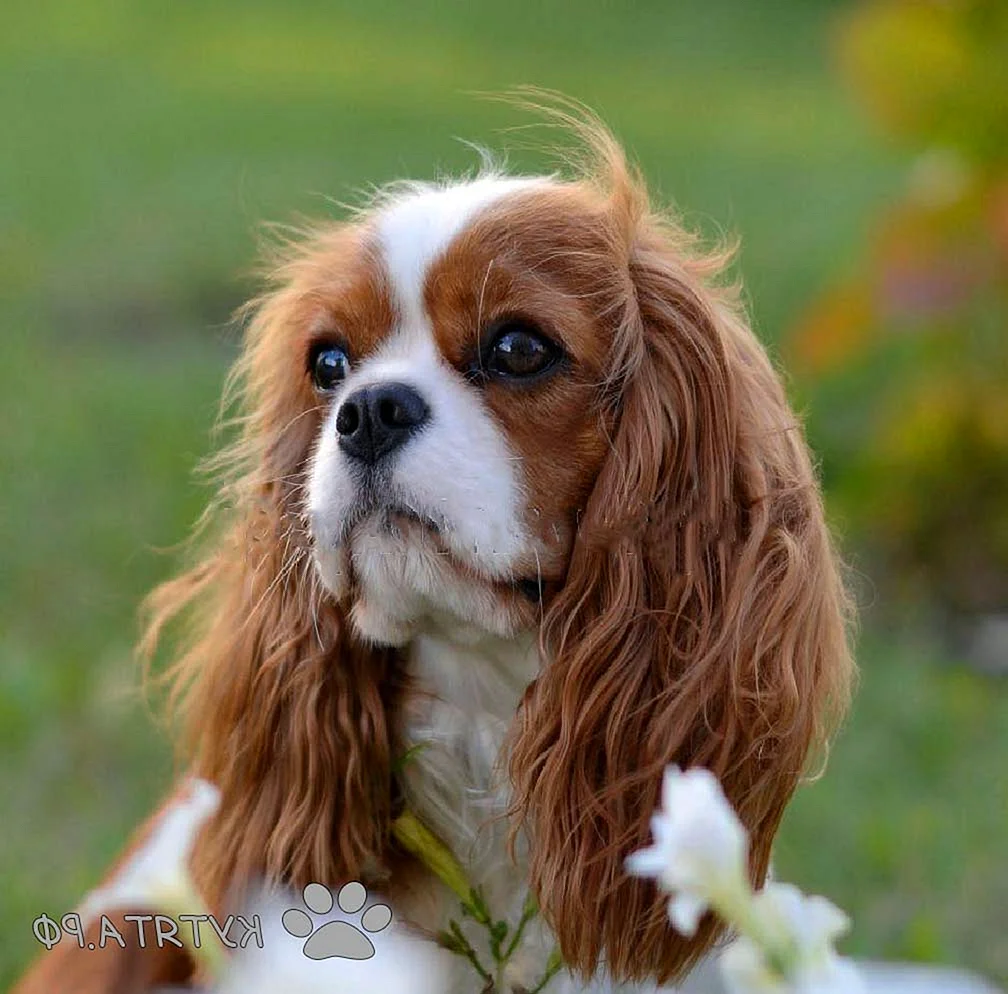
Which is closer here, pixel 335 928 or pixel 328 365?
pixel 335 928

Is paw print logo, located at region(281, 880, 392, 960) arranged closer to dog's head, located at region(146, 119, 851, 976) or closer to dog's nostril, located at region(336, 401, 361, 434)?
dog's head, located at region(146, 119, 851, 976)

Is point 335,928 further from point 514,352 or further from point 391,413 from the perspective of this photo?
point 514,352

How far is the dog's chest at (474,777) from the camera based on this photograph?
89.5 inches

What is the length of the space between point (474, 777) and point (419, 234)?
2.43 ft

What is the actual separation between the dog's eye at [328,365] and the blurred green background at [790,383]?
601 millimetres

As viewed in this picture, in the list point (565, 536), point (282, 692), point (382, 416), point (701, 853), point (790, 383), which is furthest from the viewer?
point (790, 383)

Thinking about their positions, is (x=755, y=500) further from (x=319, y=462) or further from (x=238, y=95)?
(x=238, y=95)

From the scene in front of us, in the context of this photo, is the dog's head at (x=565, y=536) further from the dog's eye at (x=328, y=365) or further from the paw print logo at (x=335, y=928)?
the paw print logo at (x=335, y=928)

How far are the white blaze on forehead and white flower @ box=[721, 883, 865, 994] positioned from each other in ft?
4.58

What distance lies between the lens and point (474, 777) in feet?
7.54

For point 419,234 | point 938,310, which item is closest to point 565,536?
point 419,234

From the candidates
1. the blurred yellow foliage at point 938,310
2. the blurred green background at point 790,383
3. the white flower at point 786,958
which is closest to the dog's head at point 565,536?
the blurred green background at point 790,383

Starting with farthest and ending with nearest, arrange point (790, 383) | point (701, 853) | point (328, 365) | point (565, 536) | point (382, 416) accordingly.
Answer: point (790, 383) < point (328, 365) < point (565, 536) < point (382, 416) < point (701, 853)

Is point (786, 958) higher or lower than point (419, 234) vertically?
higher
